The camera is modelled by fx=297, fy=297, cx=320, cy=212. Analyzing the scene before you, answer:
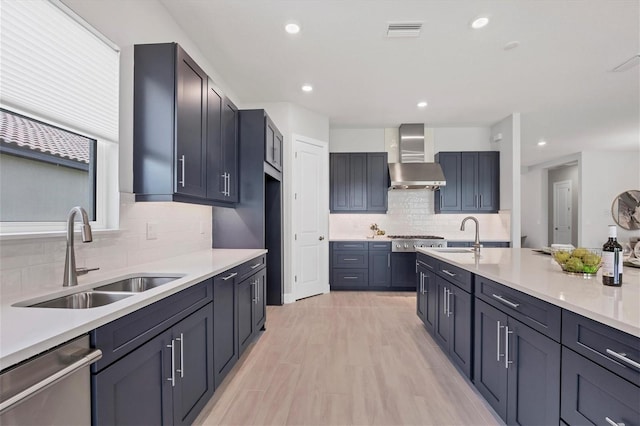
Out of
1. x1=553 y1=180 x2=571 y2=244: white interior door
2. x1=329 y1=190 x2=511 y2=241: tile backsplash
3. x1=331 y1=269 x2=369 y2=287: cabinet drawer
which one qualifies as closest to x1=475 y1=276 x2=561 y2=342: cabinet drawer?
x1=331 y1=269 x2=369 y2=287: cabinet drawer

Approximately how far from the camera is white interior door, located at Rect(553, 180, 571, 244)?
28.7 ft

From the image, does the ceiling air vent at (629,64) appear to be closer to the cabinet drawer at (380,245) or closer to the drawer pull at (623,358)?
the cabinet drawer at (380,245)

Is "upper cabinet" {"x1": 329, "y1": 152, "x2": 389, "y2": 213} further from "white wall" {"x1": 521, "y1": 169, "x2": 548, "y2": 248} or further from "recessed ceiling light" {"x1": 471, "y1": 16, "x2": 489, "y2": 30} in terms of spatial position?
"white wall" {"x1": 521, "y1": 169, "x2": 548, "y2": 248}

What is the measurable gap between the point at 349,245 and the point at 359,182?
1.17m

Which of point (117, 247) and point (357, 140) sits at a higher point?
point (357, 140)

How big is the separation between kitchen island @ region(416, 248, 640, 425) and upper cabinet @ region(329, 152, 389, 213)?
2950 mm

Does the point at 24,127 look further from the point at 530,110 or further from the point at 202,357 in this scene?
the point at 530,110

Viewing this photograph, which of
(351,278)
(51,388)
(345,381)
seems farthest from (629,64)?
(51,388)

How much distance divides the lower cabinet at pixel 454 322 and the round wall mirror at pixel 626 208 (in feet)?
25.8

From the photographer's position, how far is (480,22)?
8.61 feet

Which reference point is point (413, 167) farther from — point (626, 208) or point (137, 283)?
point (626, 208)

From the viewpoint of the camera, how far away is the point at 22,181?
4.76 feet

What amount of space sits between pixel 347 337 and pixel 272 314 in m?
1.17

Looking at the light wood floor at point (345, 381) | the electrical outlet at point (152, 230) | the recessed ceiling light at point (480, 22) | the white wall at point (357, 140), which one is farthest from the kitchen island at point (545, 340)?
the white wall at point (357, 140)
